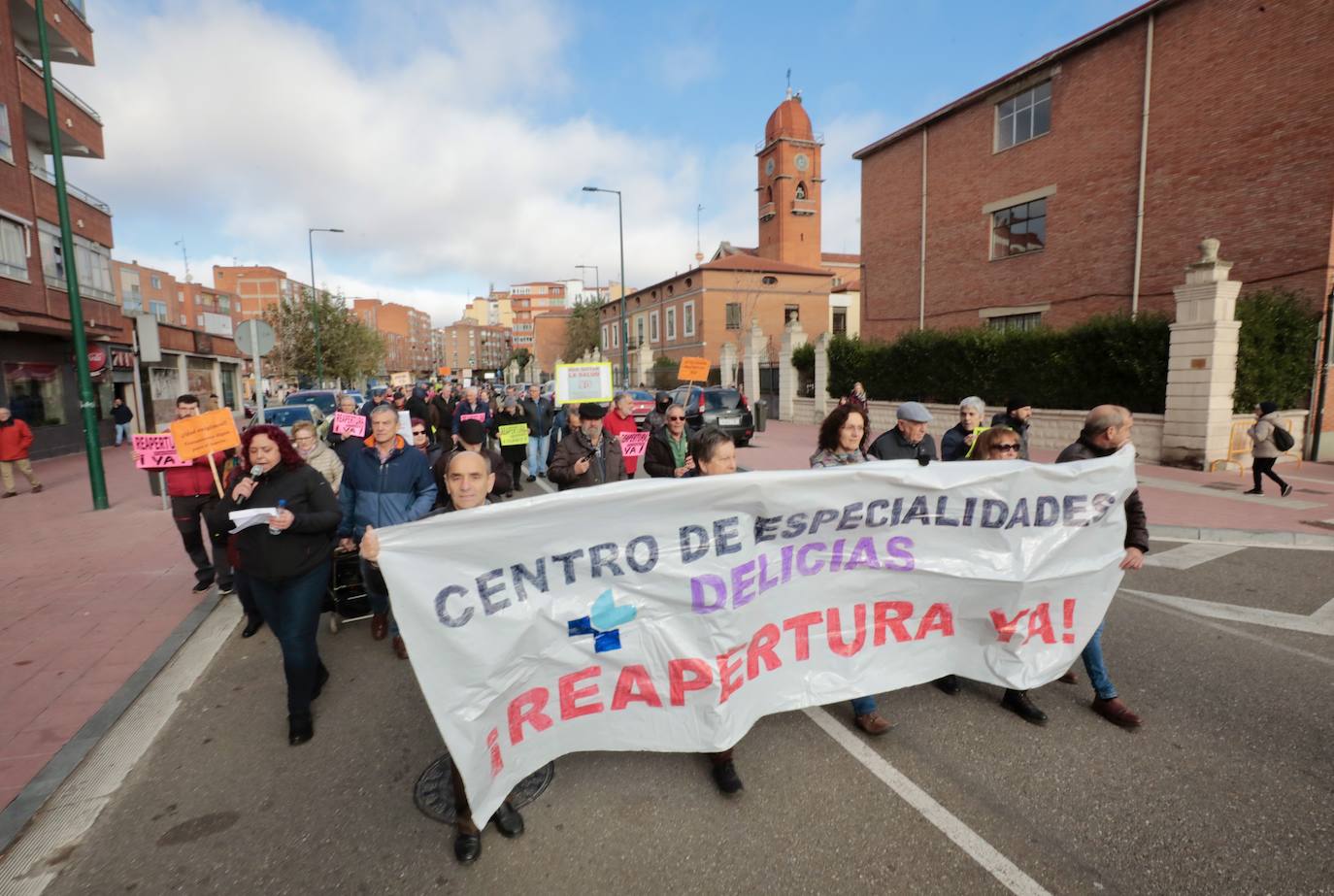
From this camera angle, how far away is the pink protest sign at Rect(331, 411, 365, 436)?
26.5ft

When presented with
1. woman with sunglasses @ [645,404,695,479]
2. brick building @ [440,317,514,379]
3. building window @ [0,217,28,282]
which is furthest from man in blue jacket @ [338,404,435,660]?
brick building @ [440,317,514,379]

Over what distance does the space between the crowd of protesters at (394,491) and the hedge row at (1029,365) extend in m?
9.32

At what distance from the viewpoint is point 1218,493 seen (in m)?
10.5

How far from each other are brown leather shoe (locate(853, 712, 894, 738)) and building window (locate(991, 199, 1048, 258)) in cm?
2115

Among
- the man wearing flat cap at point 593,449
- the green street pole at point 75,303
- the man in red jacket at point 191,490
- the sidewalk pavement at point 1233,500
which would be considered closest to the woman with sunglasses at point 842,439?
the man wearing flat cap at point 593,449

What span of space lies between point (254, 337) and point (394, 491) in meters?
7.89

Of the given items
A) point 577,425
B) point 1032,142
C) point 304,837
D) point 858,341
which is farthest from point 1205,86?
point 304,837

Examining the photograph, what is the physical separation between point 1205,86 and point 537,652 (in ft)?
69.2

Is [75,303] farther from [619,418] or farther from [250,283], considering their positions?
[250,283]

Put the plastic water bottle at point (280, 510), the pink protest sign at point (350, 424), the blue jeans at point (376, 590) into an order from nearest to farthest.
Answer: the plastic water bottle at point (280, 510), the blue jeans at point (376, 590), the pink protest sign at point (350, 424)

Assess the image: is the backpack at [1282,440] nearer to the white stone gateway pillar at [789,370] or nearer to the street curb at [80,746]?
the street curb at [80,746]

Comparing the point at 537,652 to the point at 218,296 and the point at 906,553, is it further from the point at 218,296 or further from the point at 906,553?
the point at 218,296

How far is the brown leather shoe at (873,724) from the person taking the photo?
358cm

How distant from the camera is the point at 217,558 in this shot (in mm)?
6336
